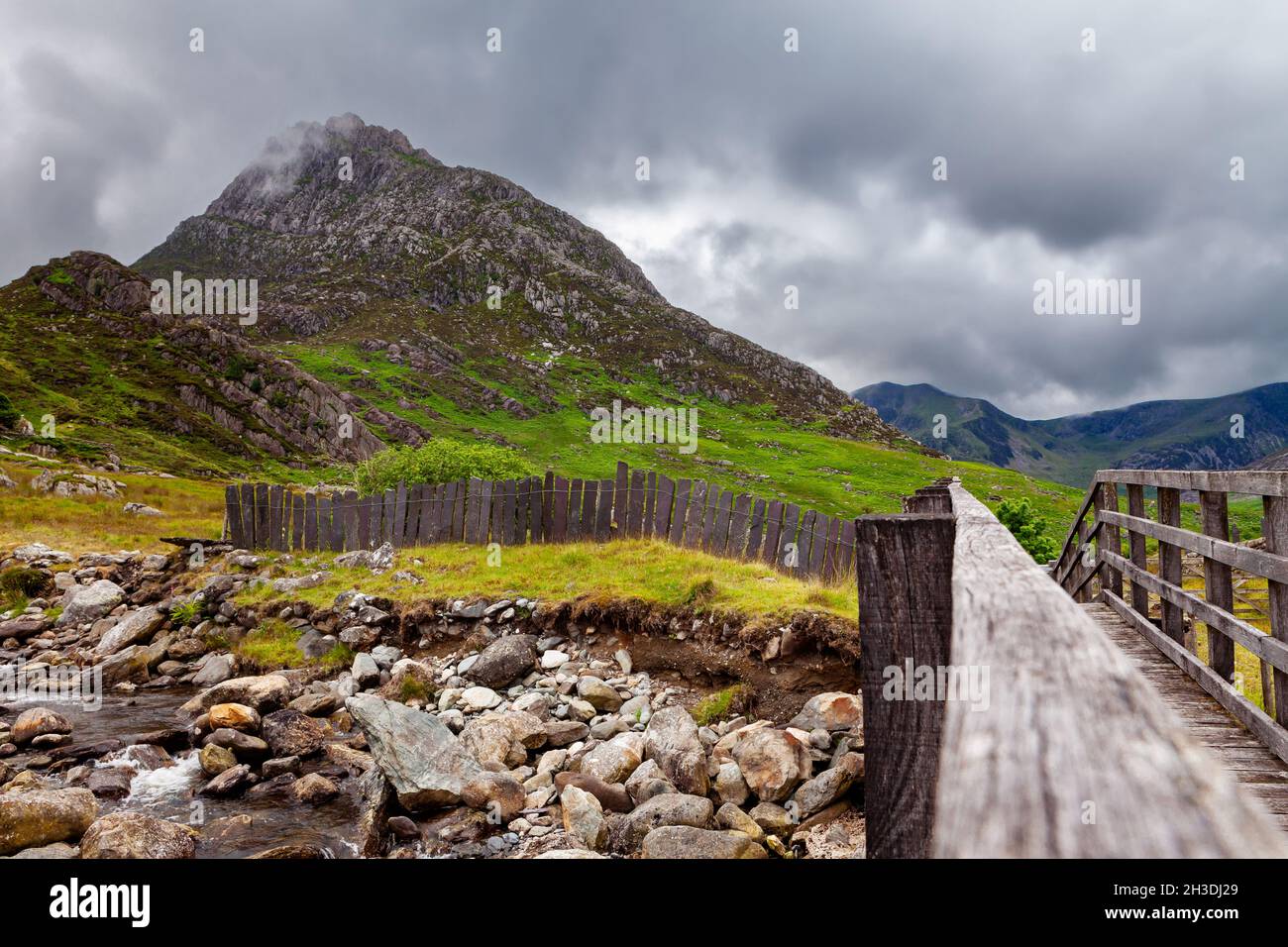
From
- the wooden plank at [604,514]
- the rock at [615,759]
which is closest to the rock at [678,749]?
the rock at [615,759]

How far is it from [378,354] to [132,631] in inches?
4453

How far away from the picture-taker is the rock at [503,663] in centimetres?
1001

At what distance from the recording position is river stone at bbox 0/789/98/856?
19.7 ft

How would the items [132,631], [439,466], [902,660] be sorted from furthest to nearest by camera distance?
1. [439,466]
2. [132,631]
3. [902,660]

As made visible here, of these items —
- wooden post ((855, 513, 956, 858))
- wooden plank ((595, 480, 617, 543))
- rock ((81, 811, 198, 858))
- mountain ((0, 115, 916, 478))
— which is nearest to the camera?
wooden post ((855, 513, 956, 858))

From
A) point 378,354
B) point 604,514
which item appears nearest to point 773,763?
point 604,514

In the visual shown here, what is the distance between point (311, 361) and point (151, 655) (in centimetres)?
10461

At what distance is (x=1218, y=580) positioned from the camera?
454 centimetres

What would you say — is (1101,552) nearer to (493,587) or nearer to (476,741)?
(476,741)

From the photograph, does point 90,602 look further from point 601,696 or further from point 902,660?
point 902,660

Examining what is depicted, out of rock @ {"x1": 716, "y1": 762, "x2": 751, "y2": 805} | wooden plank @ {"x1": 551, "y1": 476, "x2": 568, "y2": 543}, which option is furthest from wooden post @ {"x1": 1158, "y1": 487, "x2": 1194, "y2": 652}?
wooden plank @ {"x1": 551, "y1": 476, "x2": 568, "y2": 543}

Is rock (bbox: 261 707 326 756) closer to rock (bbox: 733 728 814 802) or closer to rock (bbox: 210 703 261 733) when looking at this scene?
rock (bbox: 210 703 261 733)

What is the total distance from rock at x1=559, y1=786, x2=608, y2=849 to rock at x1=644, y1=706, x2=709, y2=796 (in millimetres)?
893

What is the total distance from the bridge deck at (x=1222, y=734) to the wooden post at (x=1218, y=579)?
35 centimetres
